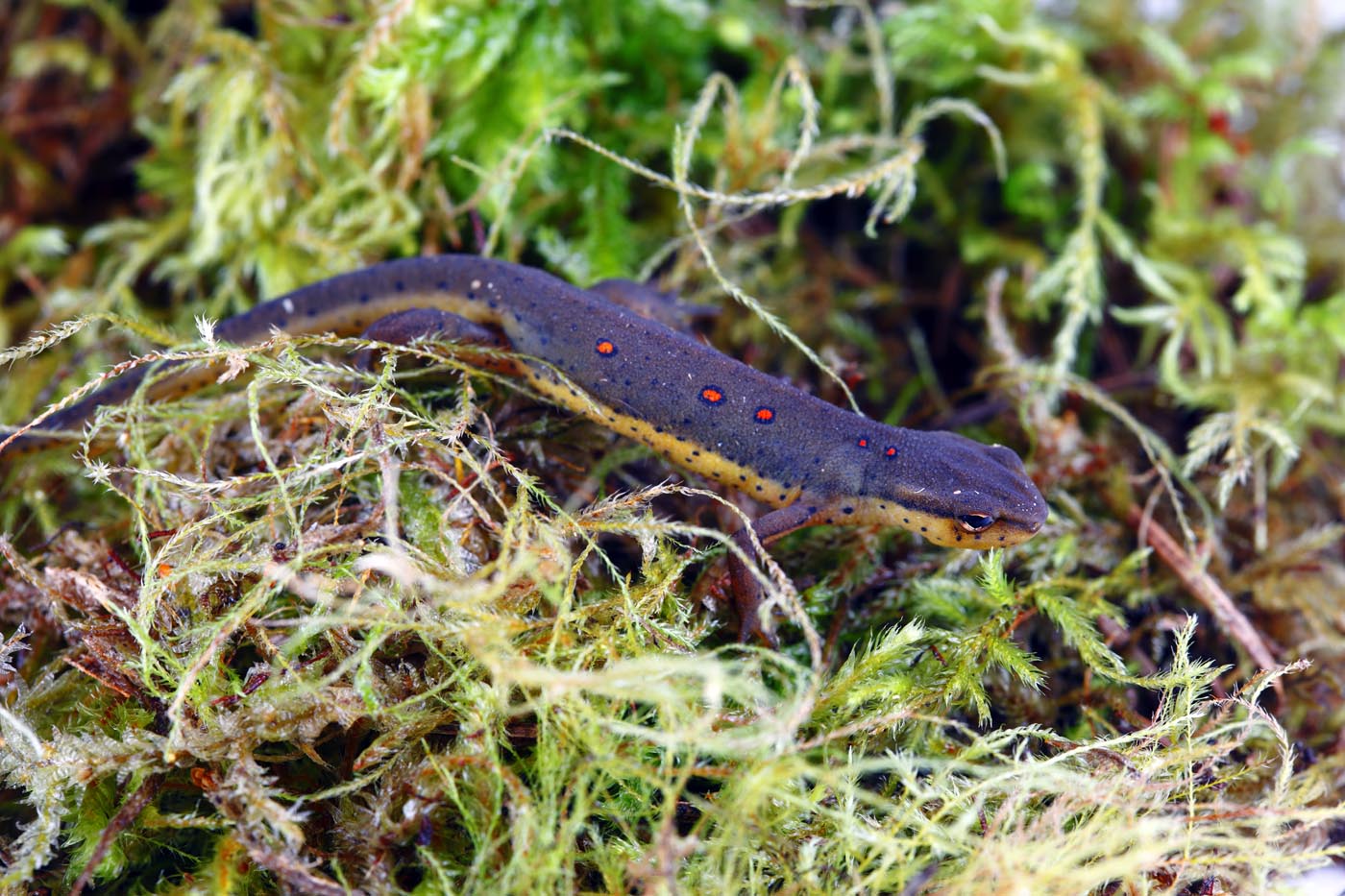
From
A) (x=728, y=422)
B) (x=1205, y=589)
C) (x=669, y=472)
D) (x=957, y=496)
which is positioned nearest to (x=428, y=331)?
(x=669, y=472)

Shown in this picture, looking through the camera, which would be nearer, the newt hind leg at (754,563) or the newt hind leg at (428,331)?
the newt hind leg at (754,563)

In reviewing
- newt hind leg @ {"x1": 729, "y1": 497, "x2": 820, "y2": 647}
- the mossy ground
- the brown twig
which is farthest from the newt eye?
the brown twig

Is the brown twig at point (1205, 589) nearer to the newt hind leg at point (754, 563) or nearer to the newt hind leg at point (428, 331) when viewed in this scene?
the newt hind leg at point (754, 563)

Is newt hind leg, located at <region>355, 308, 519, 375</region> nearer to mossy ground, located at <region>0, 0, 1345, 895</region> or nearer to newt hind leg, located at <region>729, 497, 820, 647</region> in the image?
mossy ground, located at <region>0, 0, 1345, 895</region>

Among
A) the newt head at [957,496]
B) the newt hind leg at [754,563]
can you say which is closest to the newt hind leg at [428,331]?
the newt hind leg at [754,563]

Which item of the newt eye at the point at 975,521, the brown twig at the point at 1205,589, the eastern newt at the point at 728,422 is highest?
the eastern newt at the point at 728,422

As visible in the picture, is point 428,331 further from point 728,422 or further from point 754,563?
point 754,563
